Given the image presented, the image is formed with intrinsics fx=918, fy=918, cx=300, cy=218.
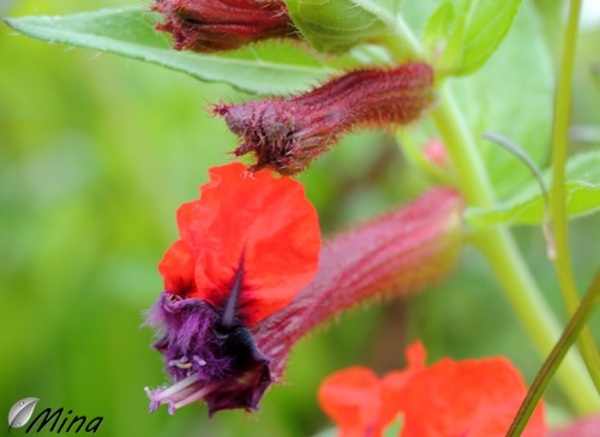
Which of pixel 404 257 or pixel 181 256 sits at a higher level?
pixel 181 256

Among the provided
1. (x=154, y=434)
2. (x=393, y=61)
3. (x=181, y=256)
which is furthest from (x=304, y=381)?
(x=181, y=256)

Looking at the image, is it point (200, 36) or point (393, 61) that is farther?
point (393, 61)

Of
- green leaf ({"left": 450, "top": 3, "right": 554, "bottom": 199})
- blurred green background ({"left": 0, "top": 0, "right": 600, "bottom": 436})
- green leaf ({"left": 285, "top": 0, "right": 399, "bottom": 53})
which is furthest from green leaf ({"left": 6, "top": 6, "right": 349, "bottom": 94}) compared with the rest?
blurred green background ({"left": 0, "top": 0, "right": 600, "bottom": 436})

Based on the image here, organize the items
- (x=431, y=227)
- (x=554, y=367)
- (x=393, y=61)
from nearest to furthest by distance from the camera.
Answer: (x=554, y=367), (x=393, y=61), (x=431, y=227)

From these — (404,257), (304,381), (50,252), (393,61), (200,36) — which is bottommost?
(304,381)

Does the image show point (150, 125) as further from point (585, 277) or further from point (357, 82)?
point (357, 82)

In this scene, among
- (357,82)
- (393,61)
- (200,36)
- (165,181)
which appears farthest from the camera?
(165,181)

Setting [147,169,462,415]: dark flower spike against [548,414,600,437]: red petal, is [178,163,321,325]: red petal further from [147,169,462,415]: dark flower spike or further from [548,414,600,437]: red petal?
[548,414,600,437]: red petal
